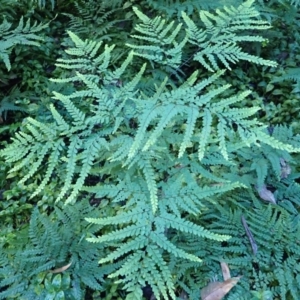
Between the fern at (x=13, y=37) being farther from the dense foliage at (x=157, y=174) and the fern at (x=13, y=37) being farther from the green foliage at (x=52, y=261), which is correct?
the green foliage at (x=52, y=261)

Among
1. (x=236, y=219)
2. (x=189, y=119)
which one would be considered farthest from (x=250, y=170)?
(x=189, y=119)

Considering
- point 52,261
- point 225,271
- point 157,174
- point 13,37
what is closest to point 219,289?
point 225,271

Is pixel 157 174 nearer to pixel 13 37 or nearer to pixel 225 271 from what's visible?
pixel 225 271

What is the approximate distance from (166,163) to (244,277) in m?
0.88

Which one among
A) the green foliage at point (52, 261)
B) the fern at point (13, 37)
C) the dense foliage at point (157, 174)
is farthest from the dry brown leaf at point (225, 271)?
the fern at point (13, 37)

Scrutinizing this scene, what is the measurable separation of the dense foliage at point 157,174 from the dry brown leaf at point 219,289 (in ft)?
0.19

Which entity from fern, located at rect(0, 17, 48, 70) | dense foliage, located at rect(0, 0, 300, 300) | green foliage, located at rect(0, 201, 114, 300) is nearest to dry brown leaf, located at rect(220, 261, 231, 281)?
dense foliage, located at rect(0, 0, 300, 300)

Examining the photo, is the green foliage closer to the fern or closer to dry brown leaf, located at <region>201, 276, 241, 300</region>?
dry brown leaf, located at <region>201, 276, 241, 300</region>

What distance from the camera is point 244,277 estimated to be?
247 centimetres

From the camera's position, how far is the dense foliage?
83.4 inches

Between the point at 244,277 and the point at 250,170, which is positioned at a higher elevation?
the point at 250,170

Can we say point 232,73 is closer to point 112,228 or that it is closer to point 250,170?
point 250,170

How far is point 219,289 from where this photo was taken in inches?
93.3

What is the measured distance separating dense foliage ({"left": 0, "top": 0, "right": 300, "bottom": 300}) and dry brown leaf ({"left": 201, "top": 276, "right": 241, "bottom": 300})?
0.19ft
